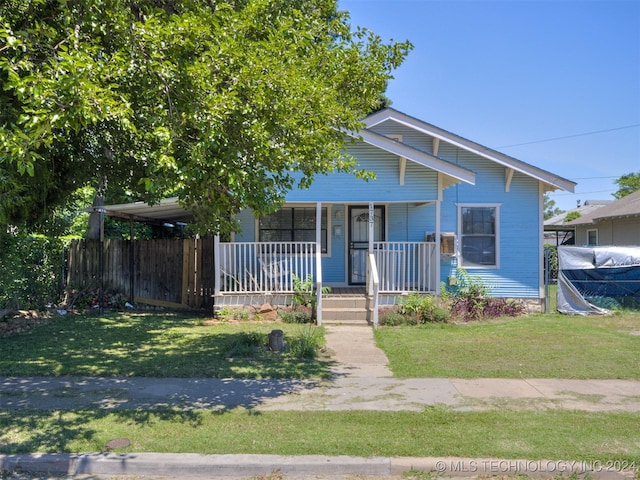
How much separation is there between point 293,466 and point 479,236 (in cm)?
1046

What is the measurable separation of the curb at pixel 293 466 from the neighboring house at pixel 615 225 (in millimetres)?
17182

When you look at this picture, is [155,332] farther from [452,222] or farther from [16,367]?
[452,222]

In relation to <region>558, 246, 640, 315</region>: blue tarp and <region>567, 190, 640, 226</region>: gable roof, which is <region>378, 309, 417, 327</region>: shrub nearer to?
<region>558, 246, 640, 315</region>: blue tarp

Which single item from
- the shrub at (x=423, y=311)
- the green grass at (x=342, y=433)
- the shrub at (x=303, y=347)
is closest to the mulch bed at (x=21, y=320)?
the green grass at (x=342, y=433)

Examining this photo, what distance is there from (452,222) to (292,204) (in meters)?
4.33

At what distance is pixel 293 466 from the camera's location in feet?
13.7

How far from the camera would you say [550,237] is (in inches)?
1813

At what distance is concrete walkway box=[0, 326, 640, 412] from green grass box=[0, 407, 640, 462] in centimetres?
26

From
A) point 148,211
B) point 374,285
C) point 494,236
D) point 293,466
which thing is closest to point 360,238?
point 374,285

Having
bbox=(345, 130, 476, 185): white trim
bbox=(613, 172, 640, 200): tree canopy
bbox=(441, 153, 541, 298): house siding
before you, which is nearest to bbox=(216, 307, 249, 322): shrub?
bbox=(345, 130, 476, 185): white trim

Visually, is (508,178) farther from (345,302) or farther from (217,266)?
(217,266)

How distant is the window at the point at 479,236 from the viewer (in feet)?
44.0

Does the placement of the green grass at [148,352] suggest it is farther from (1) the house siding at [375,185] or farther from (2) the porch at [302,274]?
(1) the house siding at [375,185]

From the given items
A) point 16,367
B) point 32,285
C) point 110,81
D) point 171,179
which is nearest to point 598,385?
point 171,179
